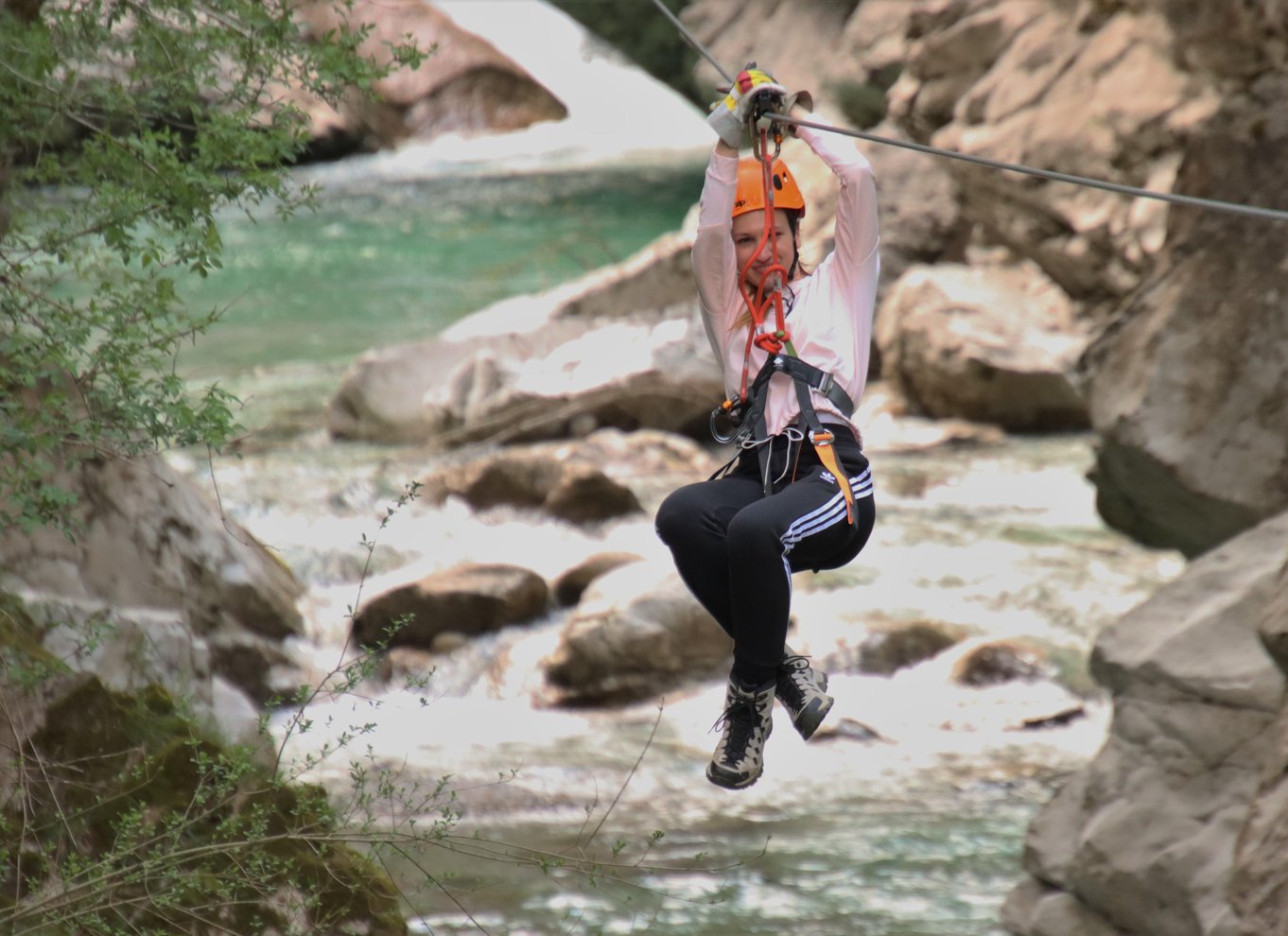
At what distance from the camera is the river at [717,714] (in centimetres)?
777

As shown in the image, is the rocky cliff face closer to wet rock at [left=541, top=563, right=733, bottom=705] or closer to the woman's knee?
the woman's knee

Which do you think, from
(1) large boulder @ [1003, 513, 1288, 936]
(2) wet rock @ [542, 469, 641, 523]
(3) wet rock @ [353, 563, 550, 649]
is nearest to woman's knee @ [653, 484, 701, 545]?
(1) large boulder @ [1003, 513, 1288, 936]

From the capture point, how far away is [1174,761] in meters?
6.42

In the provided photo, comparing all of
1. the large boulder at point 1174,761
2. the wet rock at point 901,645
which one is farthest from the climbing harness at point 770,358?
the wet rock at point 901,645

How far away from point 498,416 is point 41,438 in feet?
31.9

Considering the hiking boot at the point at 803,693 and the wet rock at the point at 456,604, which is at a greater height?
the hiking boot at the point at 803,693

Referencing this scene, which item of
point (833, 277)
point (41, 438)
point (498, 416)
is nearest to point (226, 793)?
point (41, 438)

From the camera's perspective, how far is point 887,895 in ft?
25.7

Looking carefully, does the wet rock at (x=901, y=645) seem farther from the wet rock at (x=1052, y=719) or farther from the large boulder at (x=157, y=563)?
the large boulder at (x=157, y=563)

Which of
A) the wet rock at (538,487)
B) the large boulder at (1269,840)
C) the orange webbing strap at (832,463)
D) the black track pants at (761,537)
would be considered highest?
the orange webbing strap at (832,463)

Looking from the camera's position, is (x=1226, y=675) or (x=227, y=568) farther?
(x=227, y=568)

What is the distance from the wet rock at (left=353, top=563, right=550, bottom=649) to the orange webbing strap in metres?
6.58

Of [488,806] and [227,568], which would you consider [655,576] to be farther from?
[227,568]

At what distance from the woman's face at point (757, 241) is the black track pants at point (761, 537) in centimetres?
44
